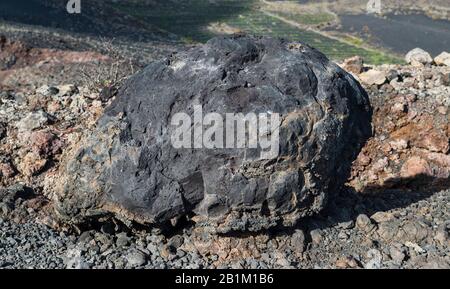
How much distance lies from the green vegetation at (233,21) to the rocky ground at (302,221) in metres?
9.78

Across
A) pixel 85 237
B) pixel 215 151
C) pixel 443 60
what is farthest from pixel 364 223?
pixel 443 60

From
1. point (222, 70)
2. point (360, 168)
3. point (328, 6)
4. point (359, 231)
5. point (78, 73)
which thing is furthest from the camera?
point (328, 6)

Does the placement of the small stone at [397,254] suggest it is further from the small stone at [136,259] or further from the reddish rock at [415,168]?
the small stone at [136,259]

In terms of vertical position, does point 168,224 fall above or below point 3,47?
above

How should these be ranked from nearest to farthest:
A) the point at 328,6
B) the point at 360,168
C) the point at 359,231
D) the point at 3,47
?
the point at 359,231 → the point at 360,168 → the point at 3,47 → the point at 328,6

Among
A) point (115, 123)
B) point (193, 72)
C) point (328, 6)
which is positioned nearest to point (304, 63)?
point (193, 72)

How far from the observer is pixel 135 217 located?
489 cm

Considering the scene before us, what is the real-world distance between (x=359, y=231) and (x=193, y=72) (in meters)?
2.28

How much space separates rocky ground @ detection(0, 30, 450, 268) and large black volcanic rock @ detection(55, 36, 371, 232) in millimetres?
335

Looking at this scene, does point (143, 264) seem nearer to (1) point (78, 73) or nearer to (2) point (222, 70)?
(2) point (222, 70)

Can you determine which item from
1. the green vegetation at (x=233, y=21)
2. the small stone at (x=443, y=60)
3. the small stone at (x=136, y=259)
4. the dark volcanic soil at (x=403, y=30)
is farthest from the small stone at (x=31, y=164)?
the dark volcanic soil at (x=403, y=30)

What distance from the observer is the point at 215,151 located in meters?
4.65

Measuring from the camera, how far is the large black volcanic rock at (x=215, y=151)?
15.4 feet

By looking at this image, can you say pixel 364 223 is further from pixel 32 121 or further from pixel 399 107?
pixel 32 121
